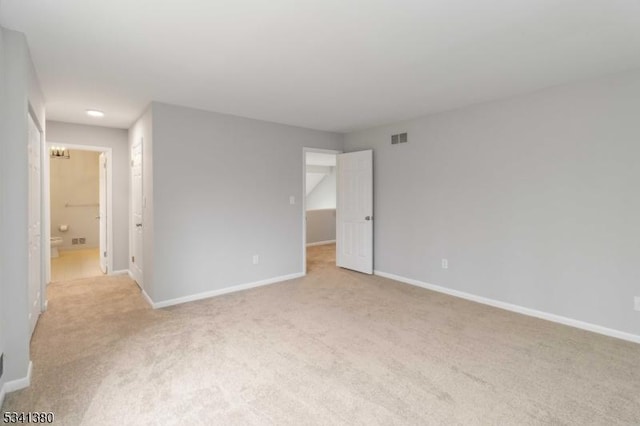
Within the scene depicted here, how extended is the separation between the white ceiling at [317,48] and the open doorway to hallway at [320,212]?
3335 millimetres

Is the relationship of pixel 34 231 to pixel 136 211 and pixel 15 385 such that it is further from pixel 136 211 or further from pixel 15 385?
pixel 136 211

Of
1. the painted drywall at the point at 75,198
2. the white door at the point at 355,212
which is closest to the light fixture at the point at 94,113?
Result: the white door at the point at 355,212

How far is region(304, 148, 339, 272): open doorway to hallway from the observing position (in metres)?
6.88

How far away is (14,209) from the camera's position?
2143mm

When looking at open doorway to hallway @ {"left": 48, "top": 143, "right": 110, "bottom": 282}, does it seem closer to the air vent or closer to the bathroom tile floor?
the bathroom tile floor

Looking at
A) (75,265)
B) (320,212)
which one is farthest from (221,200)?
(320,212)

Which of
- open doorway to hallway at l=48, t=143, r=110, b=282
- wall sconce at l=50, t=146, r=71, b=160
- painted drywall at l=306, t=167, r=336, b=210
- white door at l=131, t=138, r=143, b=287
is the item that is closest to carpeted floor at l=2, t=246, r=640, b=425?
white door at l=131, t=138, r=143, b=287

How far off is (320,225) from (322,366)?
5.92 meters

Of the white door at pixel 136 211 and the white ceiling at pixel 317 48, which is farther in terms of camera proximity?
the white door at pixel 136 211

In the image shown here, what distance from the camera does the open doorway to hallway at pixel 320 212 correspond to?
6.88 metres

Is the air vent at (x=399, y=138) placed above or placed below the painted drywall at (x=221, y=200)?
above

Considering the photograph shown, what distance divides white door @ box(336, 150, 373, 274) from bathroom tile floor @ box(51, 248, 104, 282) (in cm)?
412

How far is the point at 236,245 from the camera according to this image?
14.2 feet

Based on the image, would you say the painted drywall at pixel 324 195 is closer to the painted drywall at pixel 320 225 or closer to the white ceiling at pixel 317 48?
the painted drywall at pixel 320 225
